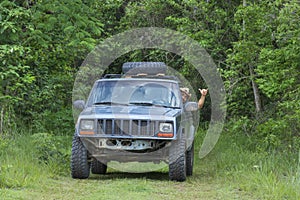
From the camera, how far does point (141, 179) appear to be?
8.41 meters

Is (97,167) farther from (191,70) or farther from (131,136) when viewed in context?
(191,70)

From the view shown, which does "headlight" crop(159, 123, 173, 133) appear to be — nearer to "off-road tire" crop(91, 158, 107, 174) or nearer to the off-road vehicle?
the off-road vehicle

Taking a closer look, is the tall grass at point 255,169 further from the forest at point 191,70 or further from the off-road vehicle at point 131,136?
the off-road vehicle at point 131,136

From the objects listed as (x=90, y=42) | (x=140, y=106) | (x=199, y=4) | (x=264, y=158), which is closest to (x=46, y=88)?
(x=90, y=42)

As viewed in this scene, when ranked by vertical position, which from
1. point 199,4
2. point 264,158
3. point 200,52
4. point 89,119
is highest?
point 199,4

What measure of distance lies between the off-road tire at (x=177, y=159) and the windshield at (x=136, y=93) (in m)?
1.00

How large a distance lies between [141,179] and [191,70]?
296 inches

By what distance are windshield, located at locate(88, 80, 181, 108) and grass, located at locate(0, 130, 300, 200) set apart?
1.21 meters

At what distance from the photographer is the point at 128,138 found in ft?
26.5

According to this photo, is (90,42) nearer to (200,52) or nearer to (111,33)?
(200,52)

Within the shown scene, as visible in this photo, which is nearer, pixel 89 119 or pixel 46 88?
pixel 89 119

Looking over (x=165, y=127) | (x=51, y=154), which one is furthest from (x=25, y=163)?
(x=165, y=127)

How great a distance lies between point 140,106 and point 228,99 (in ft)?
13.6

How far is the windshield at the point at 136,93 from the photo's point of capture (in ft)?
29.7
